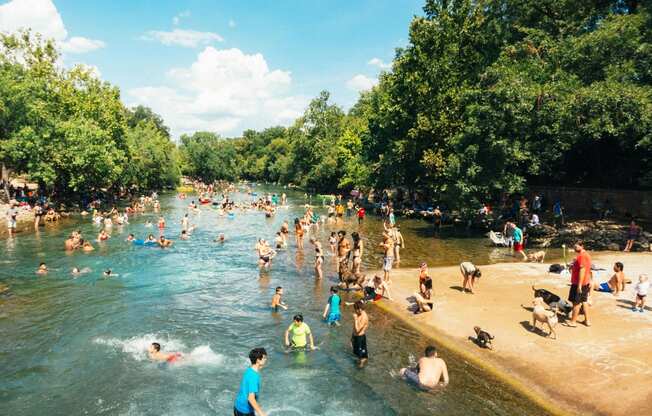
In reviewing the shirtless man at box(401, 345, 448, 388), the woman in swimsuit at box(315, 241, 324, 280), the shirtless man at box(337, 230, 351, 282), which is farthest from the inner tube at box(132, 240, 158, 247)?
the shirtless man at box(401, 345, 448, 388)

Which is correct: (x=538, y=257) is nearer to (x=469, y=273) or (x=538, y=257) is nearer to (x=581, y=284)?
(x=469, y=273)

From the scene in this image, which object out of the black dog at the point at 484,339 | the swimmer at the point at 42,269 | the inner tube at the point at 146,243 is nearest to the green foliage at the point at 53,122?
the inner tube at the point at 146,243

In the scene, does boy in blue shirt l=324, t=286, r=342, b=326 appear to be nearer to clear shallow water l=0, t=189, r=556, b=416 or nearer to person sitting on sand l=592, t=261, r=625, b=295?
clear shallow water l=0, t=189, r=556, b=416

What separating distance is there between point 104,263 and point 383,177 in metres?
33.1

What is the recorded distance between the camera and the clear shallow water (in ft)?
36.1

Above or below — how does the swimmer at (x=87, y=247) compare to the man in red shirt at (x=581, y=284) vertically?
below

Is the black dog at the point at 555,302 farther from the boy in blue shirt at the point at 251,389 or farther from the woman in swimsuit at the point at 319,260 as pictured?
the boy in blue shirt at the point at 251,389

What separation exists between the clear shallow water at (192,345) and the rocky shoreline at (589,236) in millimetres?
4485

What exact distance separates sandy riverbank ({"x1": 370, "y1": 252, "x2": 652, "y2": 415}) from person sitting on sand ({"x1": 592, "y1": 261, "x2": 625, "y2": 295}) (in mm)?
366

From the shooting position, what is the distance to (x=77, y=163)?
1699 inches

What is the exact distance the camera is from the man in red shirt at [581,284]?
13.6 m

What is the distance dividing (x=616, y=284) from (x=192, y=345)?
15.8 metres

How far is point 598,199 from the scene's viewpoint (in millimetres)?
33312

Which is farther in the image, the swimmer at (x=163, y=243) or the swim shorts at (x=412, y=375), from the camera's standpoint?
the swimmer at (x=163, y=243)
